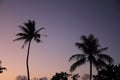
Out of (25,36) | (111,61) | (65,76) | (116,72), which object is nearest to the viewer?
(116,72)

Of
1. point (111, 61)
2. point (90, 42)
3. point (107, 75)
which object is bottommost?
point (107, 75)

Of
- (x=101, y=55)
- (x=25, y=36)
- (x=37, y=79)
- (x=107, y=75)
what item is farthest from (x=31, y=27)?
(x=37, y=79)

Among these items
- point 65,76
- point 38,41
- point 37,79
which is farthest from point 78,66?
point 37,79

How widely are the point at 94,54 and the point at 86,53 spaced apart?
1273 mm

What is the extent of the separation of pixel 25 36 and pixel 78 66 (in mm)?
10598

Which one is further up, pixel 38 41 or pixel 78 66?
pixel 38 41

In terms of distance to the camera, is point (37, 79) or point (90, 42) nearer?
point (90, 42)

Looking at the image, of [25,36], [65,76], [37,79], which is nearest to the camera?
[25,36]

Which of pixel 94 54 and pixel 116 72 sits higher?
pixel 94 54

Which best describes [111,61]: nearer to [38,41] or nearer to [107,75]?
[107,75]

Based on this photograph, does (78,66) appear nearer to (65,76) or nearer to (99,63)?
(99,63)

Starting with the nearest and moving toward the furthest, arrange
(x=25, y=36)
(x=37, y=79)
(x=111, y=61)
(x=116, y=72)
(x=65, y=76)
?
(x=116, y=72) < (x=111, y=61) < (x=25, y=36) < (x=65, y=76) < (x=37, y=79)

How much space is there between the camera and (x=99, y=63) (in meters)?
47.9

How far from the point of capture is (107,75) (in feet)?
123
